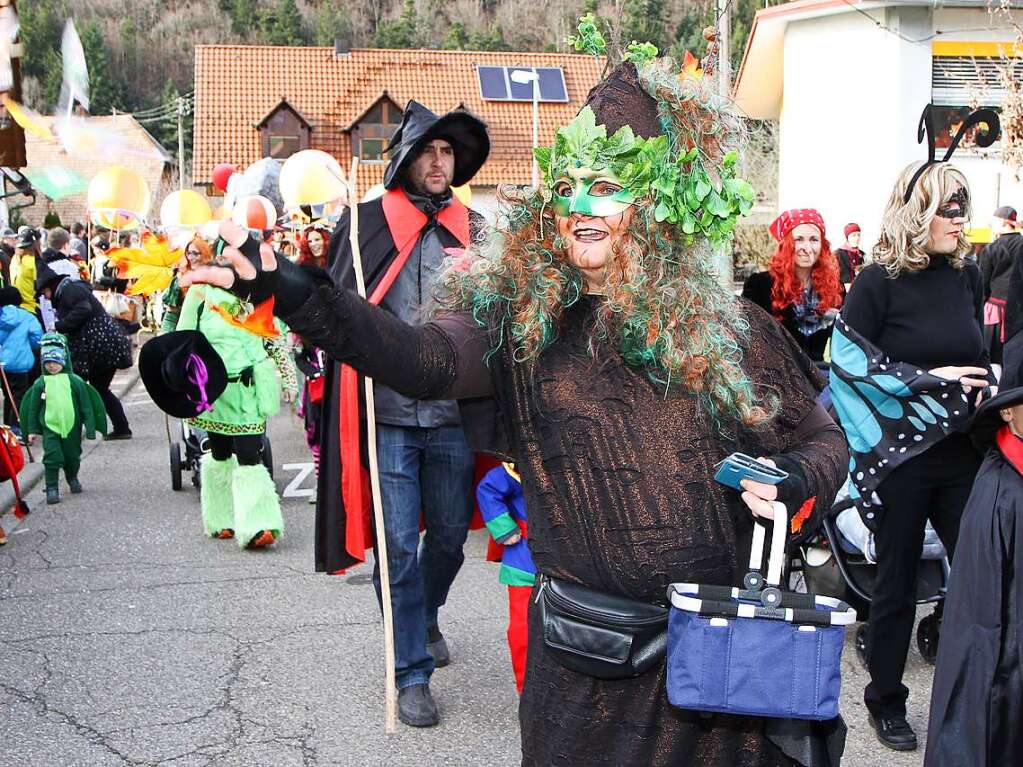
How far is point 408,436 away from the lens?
4.39 meters

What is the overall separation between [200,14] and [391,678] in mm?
58093

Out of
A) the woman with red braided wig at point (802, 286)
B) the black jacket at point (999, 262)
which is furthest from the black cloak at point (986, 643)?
the black jacket at point (999, 262)

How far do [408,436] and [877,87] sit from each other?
17618mm

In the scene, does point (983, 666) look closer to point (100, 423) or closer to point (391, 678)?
point (391, 678)

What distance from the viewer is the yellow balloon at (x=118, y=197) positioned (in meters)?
3.24

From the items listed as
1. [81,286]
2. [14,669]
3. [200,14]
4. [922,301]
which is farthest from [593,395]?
[200,14]

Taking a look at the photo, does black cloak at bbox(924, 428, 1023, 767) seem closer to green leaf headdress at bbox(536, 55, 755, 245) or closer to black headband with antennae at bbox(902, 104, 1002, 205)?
green leaf headdress at bbox(536, 55, 755, 245)

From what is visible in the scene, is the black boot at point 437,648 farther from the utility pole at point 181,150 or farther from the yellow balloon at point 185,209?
the utility pole at point 181,150

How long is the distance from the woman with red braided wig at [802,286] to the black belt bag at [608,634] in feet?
11.3

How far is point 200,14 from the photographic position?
5625 centimetres

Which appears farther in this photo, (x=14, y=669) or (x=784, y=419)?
(x=14, y=669)

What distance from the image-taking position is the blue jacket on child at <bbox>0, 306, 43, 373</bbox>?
10.4 metres

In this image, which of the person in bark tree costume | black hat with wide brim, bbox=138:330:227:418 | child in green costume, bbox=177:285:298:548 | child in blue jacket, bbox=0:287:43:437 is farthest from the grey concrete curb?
the person in bark tree costume

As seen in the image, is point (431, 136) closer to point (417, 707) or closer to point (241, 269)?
point (417, 707)
